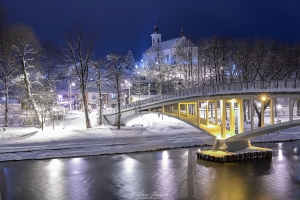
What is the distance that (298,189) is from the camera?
81.6ft

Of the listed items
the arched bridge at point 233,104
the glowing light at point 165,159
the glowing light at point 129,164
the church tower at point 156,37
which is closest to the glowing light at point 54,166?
the glowing light at point 129,164

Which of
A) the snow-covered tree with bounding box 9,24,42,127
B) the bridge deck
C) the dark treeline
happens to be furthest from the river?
the dark treeline

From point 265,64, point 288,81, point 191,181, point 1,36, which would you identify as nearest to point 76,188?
point 191,181

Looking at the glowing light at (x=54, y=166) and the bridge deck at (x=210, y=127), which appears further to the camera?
the bridge deck at (x=210, y=127)

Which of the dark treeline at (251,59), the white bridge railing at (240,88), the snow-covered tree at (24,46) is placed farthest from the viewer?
the dark treeline at (251,59)

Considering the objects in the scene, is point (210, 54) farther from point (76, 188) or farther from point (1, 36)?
point (76, 188)

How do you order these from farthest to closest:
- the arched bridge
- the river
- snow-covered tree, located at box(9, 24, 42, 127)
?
snow-covered tree, located at box(9, 24, 42, 127) < the arched bridge < the river

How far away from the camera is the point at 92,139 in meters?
44.7

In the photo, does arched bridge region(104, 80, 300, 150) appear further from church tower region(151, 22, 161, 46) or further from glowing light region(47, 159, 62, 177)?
church tower region(151, 22, 161, 46)

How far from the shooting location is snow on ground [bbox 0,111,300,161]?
39844mm

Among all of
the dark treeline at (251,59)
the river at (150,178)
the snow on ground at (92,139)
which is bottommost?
the river at (150,178)

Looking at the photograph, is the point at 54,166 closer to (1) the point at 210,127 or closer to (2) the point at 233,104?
(1) the point at 210,127

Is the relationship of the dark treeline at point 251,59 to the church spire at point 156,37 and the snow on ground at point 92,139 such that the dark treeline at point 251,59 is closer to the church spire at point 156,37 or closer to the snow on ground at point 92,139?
the snow on ground at point 92,139

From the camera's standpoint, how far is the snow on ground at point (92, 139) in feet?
131
